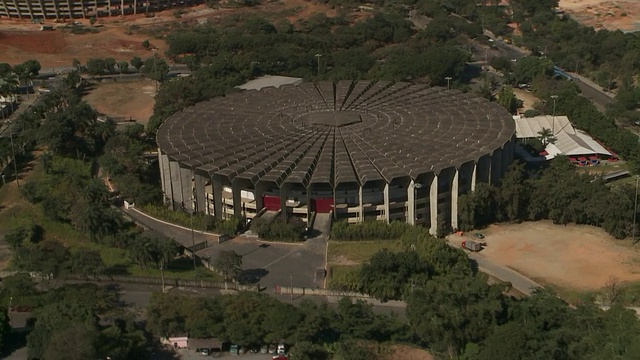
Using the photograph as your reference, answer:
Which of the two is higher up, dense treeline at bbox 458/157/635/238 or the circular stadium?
the circular stadium

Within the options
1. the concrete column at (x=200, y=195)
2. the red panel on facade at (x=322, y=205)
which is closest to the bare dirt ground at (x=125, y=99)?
the concrete column at (x=200, y=195)

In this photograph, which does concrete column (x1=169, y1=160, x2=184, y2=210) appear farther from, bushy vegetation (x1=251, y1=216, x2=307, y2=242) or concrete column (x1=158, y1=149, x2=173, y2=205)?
bushy vegetation (x1=251, y1=216, x2=307, y2=242)

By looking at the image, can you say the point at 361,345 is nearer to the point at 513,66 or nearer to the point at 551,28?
the point at 513,66

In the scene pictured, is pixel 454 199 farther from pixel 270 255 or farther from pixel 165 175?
pixel 165 175

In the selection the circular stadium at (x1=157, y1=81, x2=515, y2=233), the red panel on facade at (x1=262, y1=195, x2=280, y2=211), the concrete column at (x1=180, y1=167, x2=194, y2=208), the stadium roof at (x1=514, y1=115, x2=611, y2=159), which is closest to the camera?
the circular stadium at (x1=157, y1=81, x2=515, y2=233)

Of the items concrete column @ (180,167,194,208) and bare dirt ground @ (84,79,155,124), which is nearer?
concrete column @ (180,167,194,208)

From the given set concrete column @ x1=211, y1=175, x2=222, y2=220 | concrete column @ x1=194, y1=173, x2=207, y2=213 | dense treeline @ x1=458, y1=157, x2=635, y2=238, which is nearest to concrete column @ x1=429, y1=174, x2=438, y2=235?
dense treeline @ x1=458, y1=157, x2=635, y2=238
